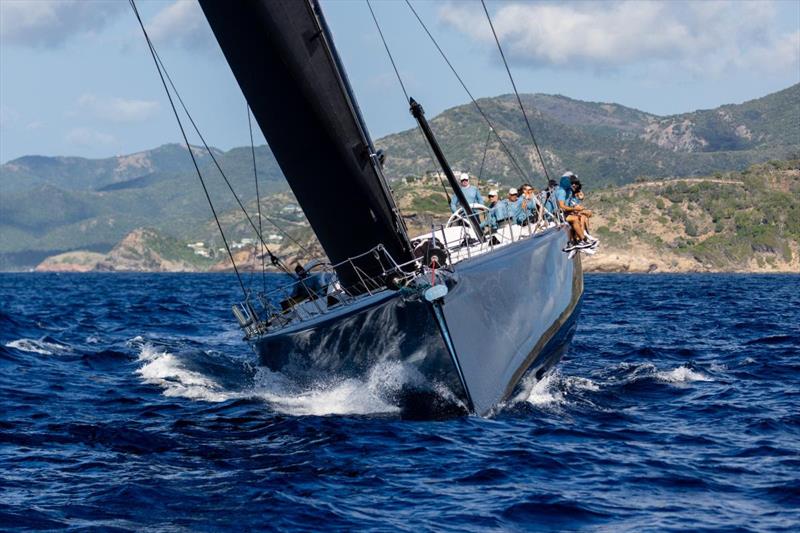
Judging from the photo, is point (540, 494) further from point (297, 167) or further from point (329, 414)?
A: point (297, 167)

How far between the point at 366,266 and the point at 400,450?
466 centimetres

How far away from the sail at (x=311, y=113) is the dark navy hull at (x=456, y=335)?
1.58 m

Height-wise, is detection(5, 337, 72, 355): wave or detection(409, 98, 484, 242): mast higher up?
detection(409, 98, 484, 242): mast

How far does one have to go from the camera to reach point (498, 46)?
1983 cm

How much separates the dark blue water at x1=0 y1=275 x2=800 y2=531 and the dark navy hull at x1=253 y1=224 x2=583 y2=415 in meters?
0.34

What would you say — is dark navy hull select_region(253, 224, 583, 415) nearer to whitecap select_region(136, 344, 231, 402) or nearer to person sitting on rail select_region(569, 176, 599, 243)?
whitecap select_region(136, 344, 231, 402)

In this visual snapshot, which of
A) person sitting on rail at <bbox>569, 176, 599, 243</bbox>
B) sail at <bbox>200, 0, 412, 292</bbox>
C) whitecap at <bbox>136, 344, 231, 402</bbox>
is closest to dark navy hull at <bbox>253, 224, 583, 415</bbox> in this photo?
sail at <bbox>200, 0, 412, 292</bbox>

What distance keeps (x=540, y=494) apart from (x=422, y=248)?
6.36 m

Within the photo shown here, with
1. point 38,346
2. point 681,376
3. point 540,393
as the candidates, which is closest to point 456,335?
point 540,393

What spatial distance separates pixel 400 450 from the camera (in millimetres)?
12414

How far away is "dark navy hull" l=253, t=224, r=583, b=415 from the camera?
13930mm

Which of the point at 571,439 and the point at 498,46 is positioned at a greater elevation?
the point at 498,46

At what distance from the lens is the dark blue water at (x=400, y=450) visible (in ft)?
32.3

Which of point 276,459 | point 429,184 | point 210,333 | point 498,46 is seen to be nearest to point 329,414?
point 276,459
